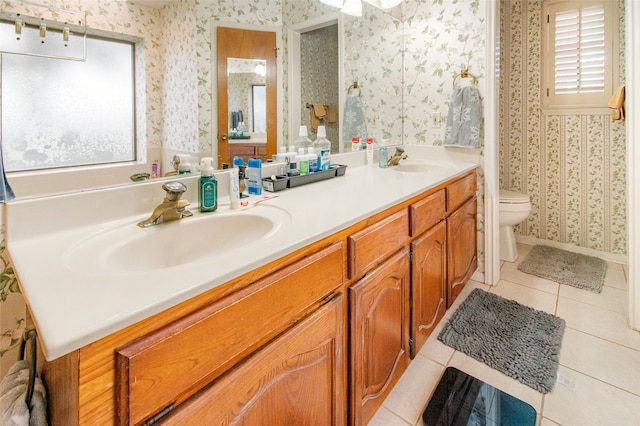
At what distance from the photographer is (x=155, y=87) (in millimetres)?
1041

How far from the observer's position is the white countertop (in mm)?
465

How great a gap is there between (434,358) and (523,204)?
5.13 feet

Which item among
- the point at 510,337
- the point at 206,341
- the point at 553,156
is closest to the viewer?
the point at 206,341

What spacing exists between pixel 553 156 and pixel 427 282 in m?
2.18

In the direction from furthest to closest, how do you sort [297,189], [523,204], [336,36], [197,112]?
[523,204] → [336,36] → [297,189] → [197,112]

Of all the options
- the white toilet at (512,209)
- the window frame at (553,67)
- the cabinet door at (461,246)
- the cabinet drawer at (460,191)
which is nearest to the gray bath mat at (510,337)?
the cabinet door at (461,246)

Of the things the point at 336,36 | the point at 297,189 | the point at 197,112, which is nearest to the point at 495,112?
the point at 336,36

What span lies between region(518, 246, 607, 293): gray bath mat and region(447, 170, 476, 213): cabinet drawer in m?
0.91

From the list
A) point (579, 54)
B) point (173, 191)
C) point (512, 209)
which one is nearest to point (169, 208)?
point (173, 191)

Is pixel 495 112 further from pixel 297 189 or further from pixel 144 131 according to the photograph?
pixel 144 131

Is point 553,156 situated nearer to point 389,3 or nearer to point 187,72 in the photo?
point 389,3

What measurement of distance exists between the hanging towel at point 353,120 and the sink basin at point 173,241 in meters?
1.09

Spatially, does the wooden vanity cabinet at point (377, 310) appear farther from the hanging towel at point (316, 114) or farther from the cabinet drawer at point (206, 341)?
the hanging towel at point (316, 114)

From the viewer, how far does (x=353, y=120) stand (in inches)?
82.4
